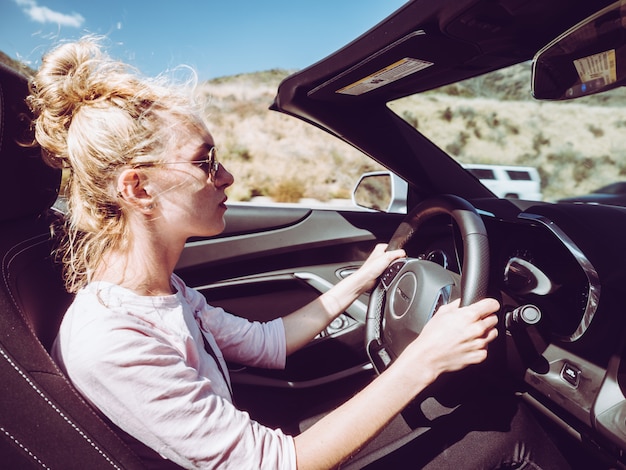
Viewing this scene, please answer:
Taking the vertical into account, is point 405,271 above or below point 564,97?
below

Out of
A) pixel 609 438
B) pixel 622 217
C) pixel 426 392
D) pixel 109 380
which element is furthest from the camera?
pixel 622 217

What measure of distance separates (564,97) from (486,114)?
23030 millimetres

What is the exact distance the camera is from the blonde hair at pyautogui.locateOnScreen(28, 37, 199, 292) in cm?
127

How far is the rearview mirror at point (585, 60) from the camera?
1188 millimetres

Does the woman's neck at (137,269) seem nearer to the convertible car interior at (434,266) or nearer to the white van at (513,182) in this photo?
the convertible car interior at (434,266)

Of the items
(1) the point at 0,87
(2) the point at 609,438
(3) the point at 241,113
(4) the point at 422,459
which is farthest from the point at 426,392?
(3) the point at 241,113

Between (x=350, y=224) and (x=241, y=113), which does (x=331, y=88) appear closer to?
(x=350, y=224)

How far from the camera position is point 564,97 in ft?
4.82

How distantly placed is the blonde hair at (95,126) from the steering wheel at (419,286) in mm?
955

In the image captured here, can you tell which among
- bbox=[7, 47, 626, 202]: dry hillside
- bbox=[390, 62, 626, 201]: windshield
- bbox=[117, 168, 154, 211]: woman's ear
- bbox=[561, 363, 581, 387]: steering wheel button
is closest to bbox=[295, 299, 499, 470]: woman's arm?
bbox=[561, 363, 581, 387]: steering wheel button

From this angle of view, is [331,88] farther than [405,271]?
Yes

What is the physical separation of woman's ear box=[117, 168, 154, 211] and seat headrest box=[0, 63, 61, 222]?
0.30 m

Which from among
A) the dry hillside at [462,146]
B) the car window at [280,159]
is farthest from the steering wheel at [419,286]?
the dry hillside at [462,146]

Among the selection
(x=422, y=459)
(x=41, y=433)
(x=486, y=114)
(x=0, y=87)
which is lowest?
(x=422, y=459)
